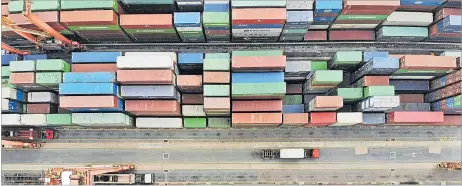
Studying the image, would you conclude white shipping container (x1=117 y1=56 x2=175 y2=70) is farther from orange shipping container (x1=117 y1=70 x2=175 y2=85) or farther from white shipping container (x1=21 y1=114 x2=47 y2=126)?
white shipping container (x1=21 y1=114 x2=47 y2=126)

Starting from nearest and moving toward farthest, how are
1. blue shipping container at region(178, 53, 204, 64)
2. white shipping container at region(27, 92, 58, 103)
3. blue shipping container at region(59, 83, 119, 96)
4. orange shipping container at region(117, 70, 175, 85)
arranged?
orange shipping container at region(117, 70, 175, 85) → blue shipping container at region(59, 83, 119, 96) → blue shipping container at region(178, 53, 204, 64) → white shipping container at region(27, 92, 58, 103)

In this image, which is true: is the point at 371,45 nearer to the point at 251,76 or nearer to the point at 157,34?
the point at 251,76

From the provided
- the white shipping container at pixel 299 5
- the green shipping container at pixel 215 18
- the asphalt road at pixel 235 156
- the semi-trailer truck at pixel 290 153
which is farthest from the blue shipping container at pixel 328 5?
the asphalt road at pixel 235 156

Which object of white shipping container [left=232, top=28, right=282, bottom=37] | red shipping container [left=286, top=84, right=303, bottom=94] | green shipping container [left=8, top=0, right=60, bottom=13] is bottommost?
red shipping container [left=286, top=84, right=303, bottom=94]

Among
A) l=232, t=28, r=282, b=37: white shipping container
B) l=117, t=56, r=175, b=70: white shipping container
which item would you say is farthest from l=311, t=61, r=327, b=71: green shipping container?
l=117, t=56, r=175, b=70: white shipping container

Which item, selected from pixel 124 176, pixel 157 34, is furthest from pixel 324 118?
pixel 124 176

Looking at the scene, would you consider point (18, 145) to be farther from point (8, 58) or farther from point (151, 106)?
point (151, 106)
